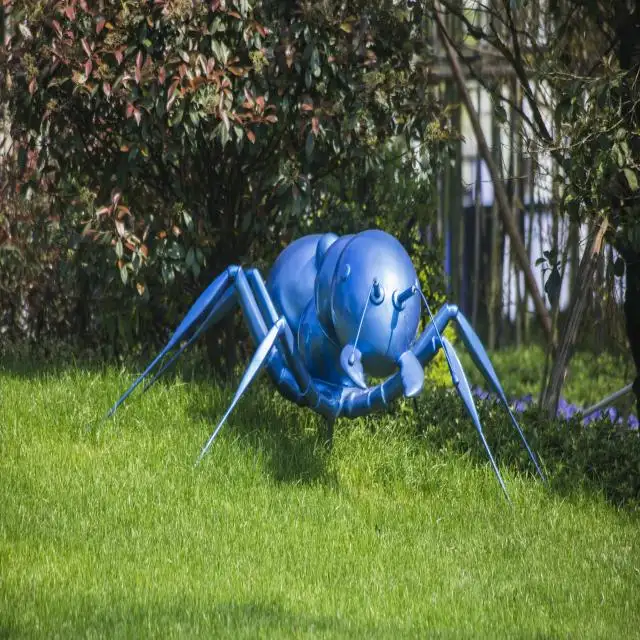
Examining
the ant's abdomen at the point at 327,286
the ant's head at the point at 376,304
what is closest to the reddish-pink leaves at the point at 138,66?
the ant's abdomen at the point at 327,286

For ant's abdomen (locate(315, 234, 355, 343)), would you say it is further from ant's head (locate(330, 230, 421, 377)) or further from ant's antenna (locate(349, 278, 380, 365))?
ant's antenna (locate(349, 278, 380, 365))

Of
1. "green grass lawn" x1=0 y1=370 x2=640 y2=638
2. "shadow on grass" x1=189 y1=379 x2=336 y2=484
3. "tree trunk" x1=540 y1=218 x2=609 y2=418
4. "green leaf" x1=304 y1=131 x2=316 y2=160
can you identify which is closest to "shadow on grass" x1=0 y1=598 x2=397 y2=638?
"green grass lawn" x1=0 y1=370 x2=640 y2=638

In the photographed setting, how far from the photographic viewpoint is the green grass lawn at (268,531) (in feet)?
13.8

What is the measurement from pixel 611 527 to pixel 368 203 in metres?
2.81

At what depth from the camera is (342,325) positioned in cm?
493

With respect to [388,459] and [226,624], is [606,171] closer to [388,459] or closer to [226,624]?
[388,459]

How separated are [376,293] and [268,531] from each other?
1.05m

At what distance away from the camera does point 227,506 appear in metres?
5.17

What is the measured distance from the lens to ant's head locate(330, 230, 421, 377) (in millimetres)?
4805

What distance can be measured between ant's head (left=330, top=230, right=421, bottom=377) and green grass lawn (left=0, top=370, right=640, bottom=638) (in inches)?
30.9

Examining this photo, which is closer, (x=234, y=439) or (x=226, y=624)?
(x=226, y=624)

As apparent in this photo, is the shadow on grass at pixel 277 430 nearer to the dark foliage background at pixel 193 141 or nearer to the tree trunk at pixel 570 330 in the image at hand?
the dark foliage background at pixel 193 141

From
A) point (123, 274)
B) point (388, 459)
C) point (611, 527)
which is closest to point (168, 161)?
point (123, 274)

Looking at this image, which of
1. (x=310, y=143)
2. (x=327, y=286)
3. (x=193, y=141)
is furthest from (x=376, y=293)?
(x=193, y=141)
